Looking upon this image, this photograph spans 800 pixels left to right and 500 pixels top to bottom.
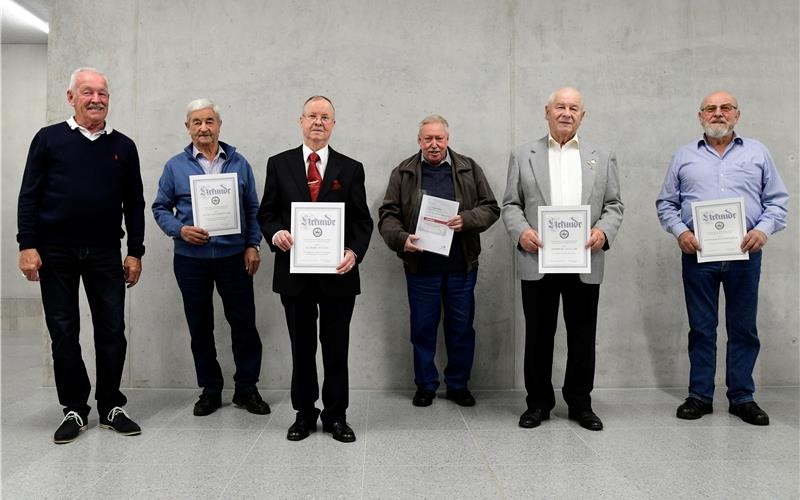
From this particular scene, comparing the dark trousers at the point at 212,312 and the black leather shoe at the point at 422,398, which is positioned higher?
the dark trousers at the point at 212,312

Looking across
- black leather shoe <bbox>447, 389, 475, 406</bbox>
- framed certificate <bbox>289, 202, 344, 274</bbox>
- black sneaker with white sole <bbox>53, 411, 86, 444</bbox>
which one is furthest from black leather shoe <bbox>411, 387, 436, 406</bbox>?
black sneaker with white sole <bbox>53, 411, 86, 444</bbox>

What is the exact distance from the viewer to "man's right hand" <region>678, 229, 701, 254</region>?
10.9ft

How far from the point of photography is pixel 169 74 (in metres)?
4.07

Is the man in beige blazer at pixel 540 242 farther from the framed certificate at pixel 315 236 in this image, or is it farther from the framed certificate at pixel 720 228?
the framed certificate at pixel 315 236

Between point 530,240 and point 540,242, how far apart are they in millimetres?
53

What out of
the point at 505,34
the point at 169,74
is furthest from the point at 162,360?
the point at 505,34

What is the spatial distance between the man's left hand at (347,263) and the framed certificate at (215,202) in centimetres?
88

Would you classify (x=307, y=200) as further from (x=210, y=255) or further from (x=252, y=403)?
(x=252, y=403)

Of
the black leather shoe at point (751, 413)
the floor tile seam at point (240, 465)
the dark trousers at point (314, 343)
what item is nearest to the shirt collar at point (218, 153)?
the dark trousers at point (314, 343)

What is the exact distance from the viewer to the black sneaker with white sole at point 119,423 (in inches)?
119

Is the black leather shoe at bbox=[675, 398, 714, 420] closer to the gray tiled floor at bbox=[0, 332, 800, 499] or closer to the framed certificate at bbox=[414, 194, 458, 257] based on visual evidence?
the gray tiled floor at bbox=[0, 332, 800, 499]

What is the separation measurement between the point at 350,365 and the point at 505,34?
2588 mm

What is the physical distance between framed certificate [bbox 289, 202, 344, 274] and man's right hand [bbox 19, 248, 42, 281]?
4.28 feet

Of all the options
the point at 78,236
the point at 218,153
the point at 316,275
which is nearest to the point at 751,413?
the point at 316,275
